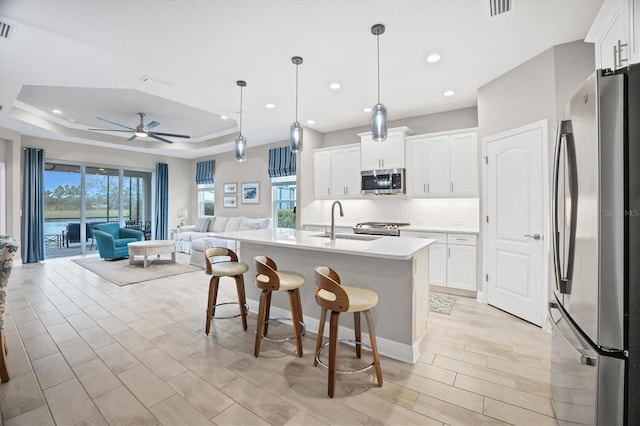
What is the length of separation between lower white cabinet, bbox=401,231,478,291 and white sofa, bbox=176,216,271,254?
12.7 ft

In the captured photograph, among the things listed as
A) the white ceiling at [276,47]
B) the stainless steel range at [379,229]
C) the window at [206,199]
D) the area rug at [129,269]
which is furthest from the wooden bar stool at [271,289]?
the window at [206,199]

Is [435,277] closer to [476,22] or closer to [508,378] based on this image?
[508,378]

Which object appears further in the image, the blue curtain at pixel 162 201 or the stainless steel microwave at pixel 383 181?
the blue curtain at pixel 162 201

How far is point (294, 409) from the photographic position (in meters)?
1.76

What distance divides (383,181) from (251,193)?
403cm

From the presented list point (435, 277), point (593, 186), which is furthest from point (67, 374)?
point (435, 277)

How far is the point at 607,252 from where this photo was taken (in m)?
1.17

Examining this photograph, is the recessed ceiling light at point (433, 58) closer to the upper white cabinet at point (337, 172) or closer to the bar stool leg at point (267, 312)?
the upper white cabinet at point (337, 172)

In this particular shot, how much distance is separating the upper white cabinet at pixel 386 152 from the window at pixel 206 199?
564 cm

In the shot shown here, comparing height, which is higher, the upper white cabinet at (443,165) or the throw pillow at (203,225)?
the upper white cabinet at (443,165)

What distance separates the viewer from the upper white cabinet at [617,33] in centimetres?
179

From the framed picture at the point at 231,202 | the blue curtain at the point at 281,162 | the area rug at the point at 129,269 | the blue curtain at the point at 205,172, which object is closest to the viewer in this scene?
the area rug at the point at 129,269

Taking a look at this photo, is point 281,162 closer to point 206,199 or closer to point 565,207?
point 206,199

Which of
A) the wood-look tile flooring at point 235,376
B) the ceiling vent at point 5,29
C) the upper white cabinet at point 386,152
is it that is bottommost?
the wood-look tile flooring at point 235,376
